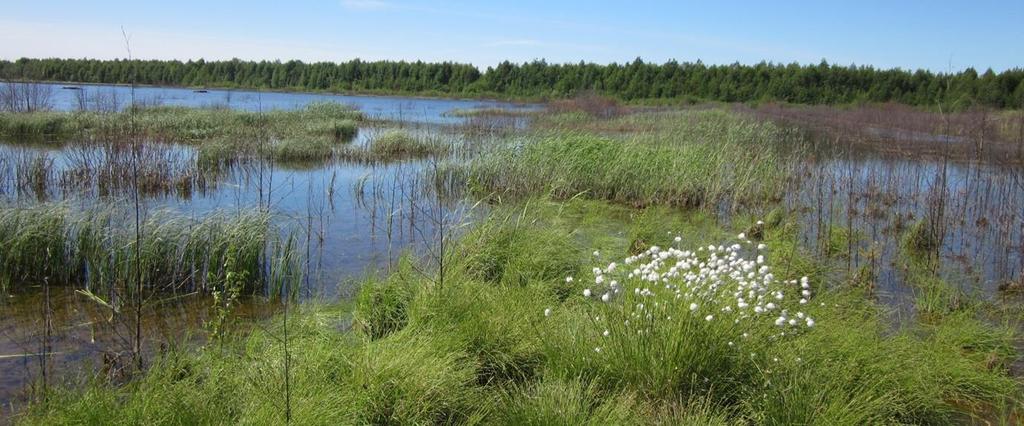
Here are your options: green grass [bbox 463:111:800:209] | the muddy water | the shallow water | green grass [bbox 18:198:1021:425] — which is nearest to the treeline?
the shallow water

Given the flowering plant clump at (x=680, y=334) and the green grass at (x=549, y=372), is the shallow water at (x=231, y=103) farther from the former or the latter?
the flowering plant clump at (x=680, y=334)

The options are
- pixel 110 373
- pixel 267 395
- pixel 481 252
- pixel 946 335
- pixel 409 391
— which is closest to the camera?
pixel 267 395

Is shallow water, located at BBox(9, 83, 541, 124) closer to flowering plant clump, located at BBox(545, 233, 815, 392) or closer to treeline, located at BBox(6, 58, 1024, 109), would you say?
treeline, located at BBox(6, 58, 1024, 109)

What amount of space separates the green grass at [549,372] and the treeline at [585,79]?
2352 cm

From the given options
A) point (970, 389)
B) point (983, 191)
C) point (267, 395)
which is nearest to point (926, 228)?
point (983, 191)

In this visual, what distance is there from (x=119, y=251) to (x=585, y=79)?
207 ft

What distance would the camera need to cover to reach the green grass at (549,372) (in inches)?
144

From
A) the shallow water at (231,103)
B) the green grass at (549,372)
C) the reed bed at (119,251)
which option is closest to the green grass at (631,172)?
the shallow water at (231,103)

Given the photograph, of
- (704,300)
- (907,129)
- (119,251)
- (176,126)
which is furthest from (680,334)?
(907,129)

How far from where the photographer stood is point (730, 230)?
34.3 feet

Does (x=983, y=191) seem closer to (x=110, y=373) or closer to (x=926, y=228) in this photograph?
(x=926, y=228)

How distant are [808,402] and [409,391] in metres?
2.13

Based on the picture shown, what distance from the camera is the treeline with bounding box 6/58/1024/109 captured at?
4459cm

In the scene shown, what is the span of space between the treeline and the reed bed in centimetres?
1918
